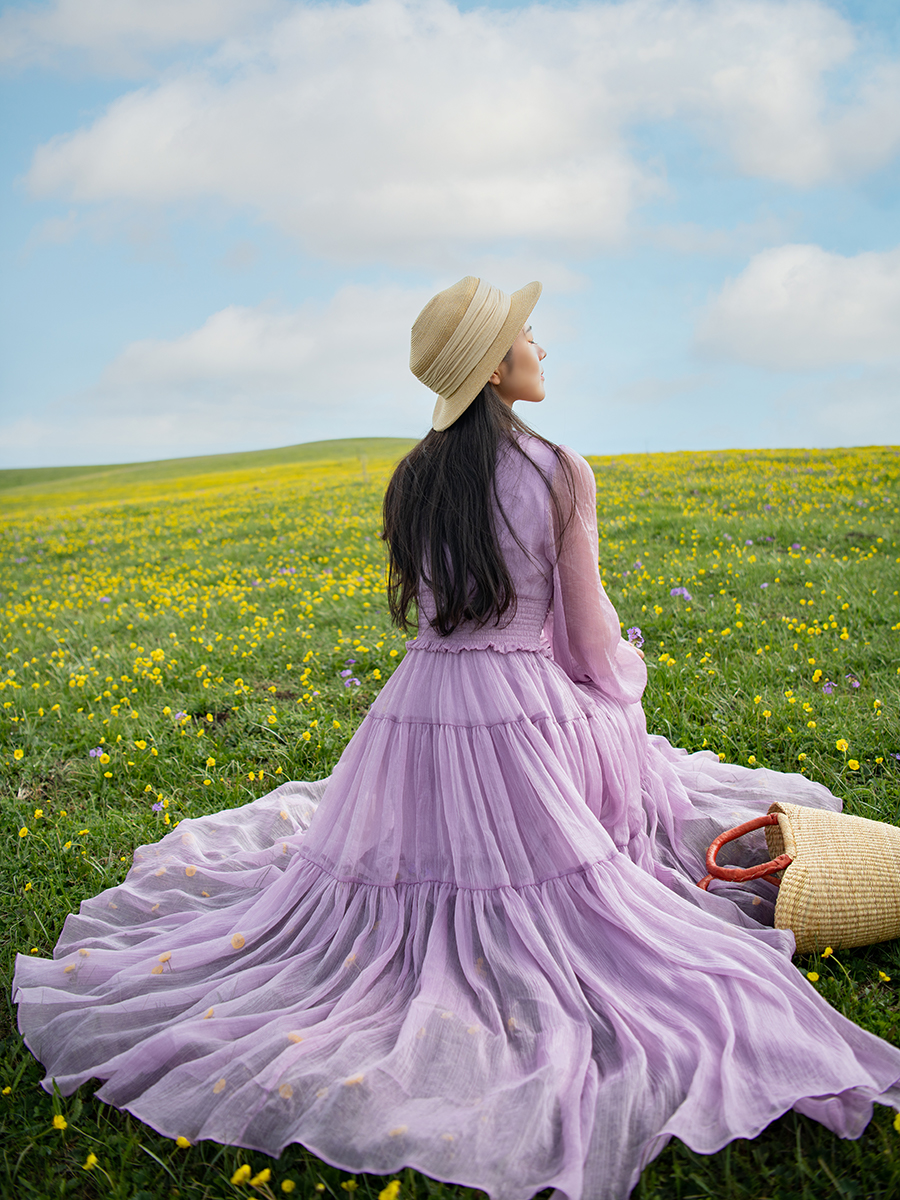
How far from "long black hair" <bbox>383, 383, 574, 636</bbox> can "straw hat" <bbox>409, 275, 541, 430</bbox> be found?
0.07 metres

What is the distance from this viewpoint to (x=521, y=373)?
11.0 ft

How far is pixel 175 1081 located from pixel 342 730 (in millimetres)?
2986

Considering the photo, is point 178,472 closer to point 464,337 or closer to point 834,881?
point 464,337

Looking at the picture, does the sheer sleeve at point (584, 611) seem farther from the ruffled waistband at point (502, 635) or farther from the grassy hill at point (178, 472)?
the grassy hill at point (178, 472)

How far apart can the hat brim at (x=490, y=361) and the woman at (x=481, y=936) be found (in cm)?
1

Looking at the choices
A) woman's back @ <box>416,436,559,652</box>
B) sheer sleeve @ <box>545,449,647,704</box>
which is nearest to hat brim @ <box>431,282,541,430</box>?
woman's back @ <box>416,436,559,652</box>

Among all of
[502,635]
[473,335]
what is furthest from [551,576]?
[473,335]

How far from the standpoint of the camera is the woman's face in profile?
3.32 meters

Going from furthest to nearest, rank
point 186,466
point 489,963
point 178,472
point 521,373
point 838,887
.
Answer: point 186,466 < point 178,472 < point 521,373 < point 838,887 < point 489,963

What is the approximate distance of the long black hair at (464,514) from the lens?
318 cm

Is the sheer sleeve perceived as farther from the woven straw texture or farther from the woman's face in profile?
the woven straw texture

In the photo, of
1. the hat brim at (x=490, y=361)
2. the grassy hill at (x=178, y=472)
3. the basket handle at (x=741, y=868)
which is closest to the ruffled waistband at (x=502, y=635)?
the hat brim at (x=490, y=361)

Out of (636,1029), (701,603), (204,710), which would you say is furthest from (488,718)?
(701,603)

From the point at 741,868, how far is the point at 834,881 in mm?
395
